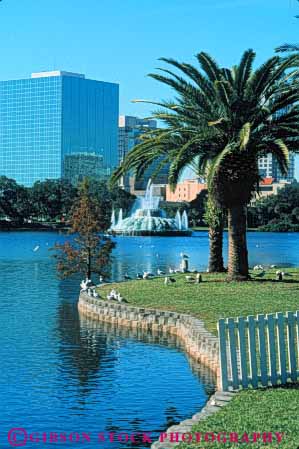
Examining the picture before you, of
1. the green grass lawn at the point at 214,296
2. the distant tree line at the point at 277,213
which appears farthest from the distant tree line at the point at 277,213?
the green grass lawn at the point at 214,296

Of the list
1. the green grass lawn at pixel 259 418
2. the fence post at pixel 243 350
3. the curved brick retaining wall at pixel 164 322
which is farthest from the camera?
the curved brick retaining wall at pixel 164 322

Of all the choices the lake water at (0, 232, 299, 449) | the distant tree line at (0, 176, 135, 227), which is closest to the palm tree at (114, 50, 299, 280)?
the lake water at (0, 232, 299, 449)

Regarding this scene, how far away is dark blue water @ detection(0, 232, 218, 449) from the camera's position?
11.8 metres

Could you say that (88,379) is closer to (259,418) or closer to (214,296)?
(259,418)

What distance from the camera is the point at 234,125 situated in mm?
26641

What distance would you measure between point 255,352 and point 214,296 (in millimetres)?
11508

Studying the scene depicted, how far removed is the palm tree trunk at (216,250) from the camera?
31.8 m

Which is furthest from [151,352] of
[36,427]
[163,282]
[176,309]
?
[163,282]

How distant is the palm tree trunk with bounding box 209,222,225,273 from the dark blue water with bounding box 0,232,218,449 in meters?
8.73

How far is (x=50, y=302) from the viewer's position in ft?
92.8

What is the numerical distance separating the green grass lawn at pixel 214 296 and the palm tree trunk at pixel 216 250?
2060 mm

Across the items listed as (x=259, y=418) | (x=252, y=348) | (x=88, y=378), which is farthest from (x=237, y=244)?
(x=259, y=418)

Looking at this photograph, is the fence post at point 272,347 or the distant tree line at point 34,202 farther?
the distant tree line at point 34,202

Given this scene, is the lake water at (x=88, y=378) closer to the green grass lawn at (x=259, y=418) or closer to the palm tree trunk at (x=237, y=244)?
the green grass lawn at (x=259, y=418)
